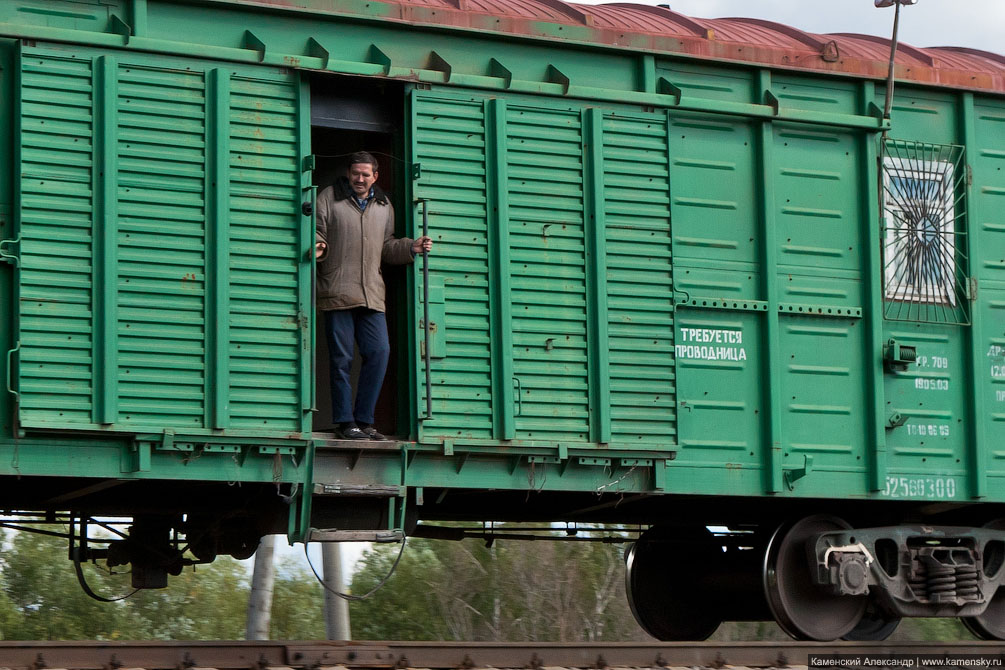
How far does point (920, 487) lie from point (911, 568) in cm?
59

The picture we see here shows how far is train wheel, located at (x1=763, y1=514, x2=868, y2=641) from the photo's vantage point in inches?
389

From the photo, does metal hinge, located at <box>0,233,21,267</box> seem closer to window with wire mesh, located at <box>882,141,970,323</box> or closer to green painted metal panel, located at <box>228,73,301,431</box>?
green painted metal panel, located at <box>228,73,301,431</box>

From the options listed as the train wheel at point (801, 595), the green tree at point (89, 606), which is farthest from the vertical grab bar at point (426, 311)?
the green tree at point (89, 606)

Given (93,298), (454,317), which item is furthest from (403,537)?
(93,298)

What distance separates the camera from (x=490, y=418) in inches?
351

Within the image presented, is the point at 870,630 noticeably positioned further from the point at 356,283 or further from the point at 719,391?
the point at 356,283

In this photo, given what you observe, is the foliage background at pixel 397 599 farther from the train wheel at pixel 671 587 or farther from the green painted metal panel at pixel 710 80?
the green painted metal panel at pixel 710 80

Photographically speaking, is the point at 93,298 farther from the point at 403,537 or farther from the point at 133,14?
the point at 403,537

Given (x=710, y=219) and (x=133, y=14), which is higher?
(x=133, y=14)

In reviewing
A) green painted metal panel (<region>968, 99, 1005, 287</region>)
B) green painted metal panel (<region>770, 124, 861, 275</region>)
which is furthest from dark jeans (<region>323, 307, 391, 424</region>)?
green painted metal panel (<region>968, 99, 1005, 287</region>)

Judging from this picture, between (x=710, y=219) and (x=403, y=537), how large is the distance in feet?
10.5

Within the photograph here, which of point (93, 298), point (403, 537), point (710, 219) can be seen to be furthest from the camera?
point (710, 219)

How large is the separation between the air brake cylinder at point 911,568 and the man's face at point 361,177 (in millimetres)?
4032

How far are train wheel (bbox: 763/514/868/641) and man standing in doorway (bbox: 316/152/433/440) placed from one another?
309cm
